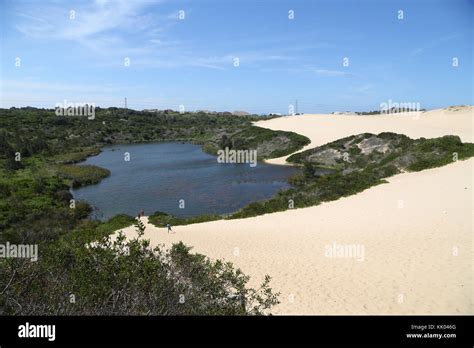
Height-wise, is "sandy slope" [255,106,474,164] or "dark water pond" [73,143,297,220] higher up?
"sandy slope" [255,106,474,164]

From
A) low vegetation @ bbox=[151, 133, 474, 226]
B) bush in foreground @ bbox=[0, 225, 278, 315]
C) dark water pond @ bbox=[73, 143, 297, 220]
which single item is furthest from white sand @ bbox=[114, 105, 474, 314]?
dark water pond @ bbox=[73, 143, 297, 220]

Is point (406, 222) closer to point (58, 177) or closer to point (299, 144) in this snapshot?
point (58, 177)

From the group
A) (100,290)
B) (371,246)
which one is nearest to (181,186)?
(371,246)

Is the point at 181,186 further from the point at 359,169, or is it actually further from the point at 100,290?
the point at 100,290

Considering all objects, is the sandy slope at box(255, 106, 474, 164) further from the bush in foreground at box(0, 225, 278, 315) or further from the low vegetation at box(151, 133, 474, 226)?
the bush in foreground at box(0, 225, 278, 315)

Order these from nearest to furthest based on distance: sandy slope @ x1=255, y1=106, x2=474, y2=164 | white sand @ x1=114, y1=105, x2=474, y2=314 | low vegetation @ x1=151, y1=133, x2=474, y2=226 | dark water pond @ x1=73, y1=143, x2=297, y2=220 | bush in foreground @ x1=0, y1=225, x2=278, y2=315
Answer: bush in foreground @ x1=0, y1=225, x2=278, y2=315 < white sand @ x1=114, y1=105, x2=474, y2=314 < low vegetation @ x1=151, y1=133, x2=474, y2=226 < dark water pond @ x1=73, y1=143, x2=297, y2=220 < sandy slope @ x1=255, y1=106, x2=474, y2=164

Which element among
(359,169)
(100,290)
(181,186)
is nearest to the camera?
(100,290)
